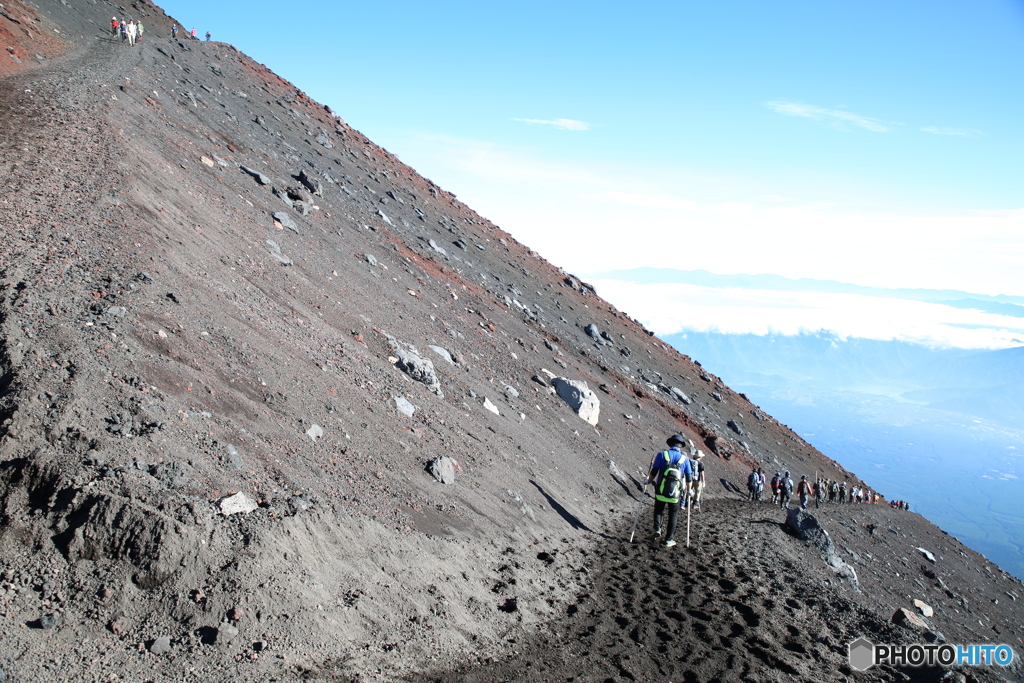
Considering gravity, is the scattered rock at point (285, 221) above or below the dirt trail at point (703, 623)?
above

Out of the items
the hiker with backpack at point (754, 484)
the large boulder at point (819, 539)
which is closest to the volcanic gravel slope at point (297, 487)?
the large boulder at point (819, 539)

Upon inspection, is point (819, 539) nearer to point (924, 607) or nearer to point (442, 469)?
point (924, 607)

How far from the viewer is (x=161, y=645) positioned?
18.6 ft

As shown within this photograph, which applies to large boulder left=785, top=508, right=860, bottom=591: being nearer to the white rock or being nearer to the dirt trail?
the dirt trail

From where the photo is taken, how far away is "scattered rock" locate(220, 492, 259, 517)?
7.03 m

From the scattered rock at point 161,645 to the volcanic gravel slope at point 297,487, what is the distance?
23 millimetres

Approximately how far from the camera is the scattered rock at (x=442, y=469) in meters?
11.0

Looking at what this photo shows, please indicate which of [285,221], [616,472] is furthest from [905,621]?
[285,221]

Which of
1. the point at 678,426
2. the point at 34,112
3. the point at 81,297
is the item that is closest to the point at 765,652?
the point at 81,297

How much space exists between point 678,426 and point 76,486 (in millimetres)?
25326

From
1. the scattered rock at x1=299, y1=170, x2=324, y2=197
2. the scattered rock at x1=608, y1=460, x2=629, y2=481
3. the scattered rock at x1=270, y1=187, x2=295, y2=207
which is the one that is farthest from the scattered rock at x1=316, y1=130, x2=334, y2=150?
the scattered rock at x1=608, y1=460, x2=629, y2=481

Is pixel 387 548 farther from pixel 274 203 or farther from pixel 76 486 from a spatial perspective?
pixel 274 203

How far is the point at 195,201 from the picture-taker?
17094mm

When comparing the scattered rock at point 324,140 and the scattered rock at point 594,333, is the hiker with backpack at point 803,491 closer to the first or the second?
the scattered rock at point 594,333
